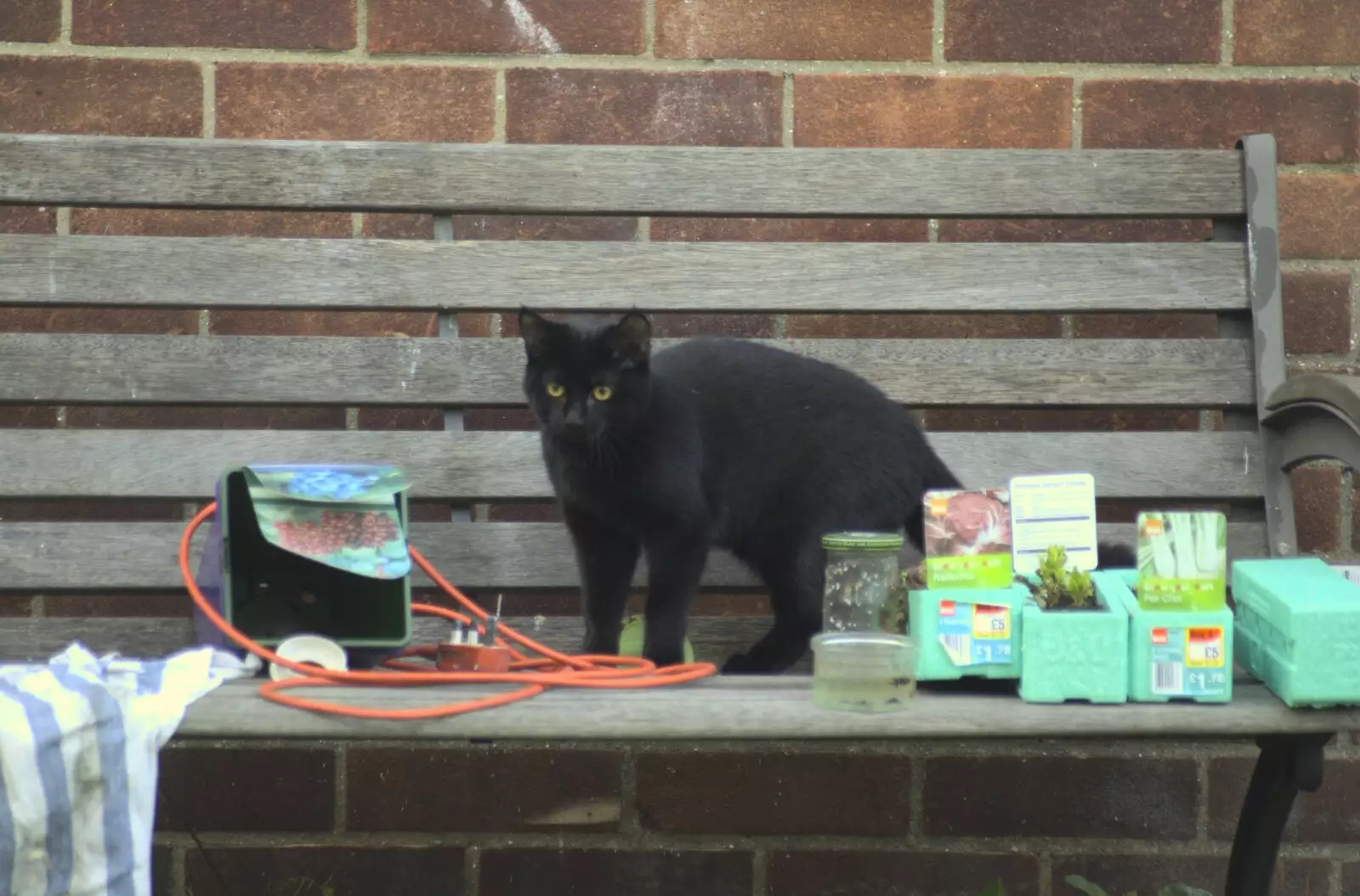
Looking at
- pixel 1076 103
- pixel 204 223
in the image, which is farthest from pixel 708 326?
pixel 204 223

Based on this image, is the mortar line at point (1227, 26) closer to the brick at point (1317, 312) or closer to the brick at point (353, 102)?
the brick at point (1317, 312)

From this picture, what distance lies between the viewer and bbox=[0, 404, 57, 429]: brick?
6.39ft

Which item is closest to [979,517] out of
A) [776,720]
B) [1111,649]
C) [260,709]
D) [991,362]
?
[1111,649]

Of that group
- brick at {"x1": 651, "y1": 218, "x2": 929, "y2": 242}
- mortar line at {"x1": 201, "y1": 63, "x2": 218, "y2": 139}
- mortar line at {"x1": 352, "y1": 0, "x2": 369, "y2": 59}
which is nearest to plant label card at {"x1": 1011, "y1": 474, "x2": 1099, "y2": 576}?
brick at {"x1": 651, "y1": 218, "x2": 929, "y2": 242}

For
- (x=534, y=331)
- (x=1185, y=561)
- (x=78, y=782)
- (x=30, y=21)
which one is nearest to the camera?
(x=78, y=782)

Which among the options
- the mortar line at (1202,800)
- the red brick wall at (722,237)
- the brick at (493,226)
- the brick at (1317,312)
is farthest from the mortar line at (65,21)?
the mortar line at (1202,800)

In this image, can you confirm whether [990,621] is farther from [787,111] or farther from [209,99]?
[209,99]

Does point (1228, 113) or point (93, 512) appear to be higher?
point (1228, 113)

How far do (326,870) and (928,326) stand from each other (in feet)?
3.67

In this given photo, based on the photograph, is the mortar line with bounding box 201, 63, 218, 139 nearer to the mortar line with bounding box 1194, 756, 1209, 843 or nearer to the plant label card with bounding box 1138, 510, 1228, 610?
the plant label card with bounding box 1138, 510, 1228, 610

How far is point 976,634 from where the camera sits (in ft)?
4.38

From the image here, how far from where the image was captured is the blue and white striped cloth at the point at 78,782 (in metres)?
1.18

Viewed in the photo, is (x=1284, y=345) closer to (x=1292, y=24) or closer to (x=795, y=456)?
(x=1292, y=24)

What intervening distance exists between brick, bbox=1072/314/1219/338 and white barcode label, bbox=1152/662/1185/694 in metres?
0.80
